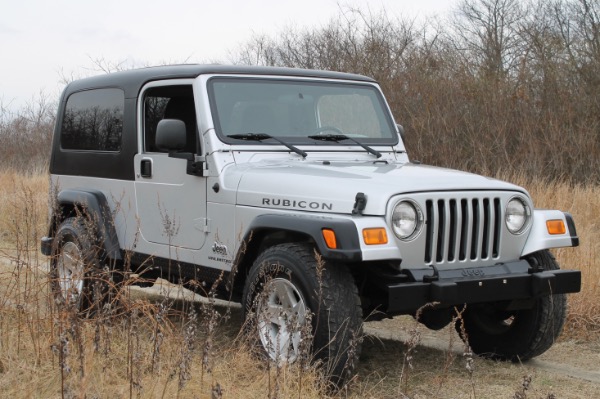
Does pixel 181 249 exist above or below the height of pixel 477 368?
above

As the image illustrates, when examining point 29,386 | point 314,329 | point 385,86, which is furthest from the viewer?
point 385,86

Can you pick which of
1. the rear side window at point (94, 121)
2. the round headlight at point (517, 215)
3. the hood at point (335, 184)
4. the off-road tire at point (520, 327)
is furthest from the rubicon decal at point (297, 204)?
the rear side window at point (94, 121)

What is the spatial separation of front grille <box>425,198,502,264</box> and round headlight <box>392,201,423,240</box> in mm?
62

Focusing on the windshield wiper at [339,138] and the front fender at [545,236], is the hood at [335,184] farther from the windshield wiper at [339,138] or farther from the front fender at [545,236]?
the windshield wiper at [339,138]

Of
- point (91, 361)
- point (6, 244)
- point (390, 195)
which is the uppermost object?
point (390, 195)

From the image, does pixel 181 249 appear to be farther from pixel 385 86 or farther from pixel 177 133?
pixel 385 86

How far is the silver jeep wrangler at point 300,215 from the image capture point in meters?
4.45

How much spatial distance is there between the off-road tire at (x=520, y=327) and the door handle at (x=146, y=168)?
229cm

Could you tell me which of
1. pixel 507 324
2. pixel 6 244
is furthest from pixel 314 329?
pixel 6 244

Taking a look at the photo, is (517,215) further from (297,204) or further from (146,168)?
(146,168)

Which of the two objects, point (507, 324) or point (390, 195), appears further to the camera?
point (507, 324)

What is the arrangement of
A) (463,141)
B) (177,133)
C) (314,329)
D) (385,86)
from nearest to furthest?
(314,329) < (177,133) < (463,141) < (385,86)

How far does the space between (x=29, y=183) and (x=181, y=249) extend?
10346 mm

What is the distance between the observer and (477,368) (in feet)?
17.6
